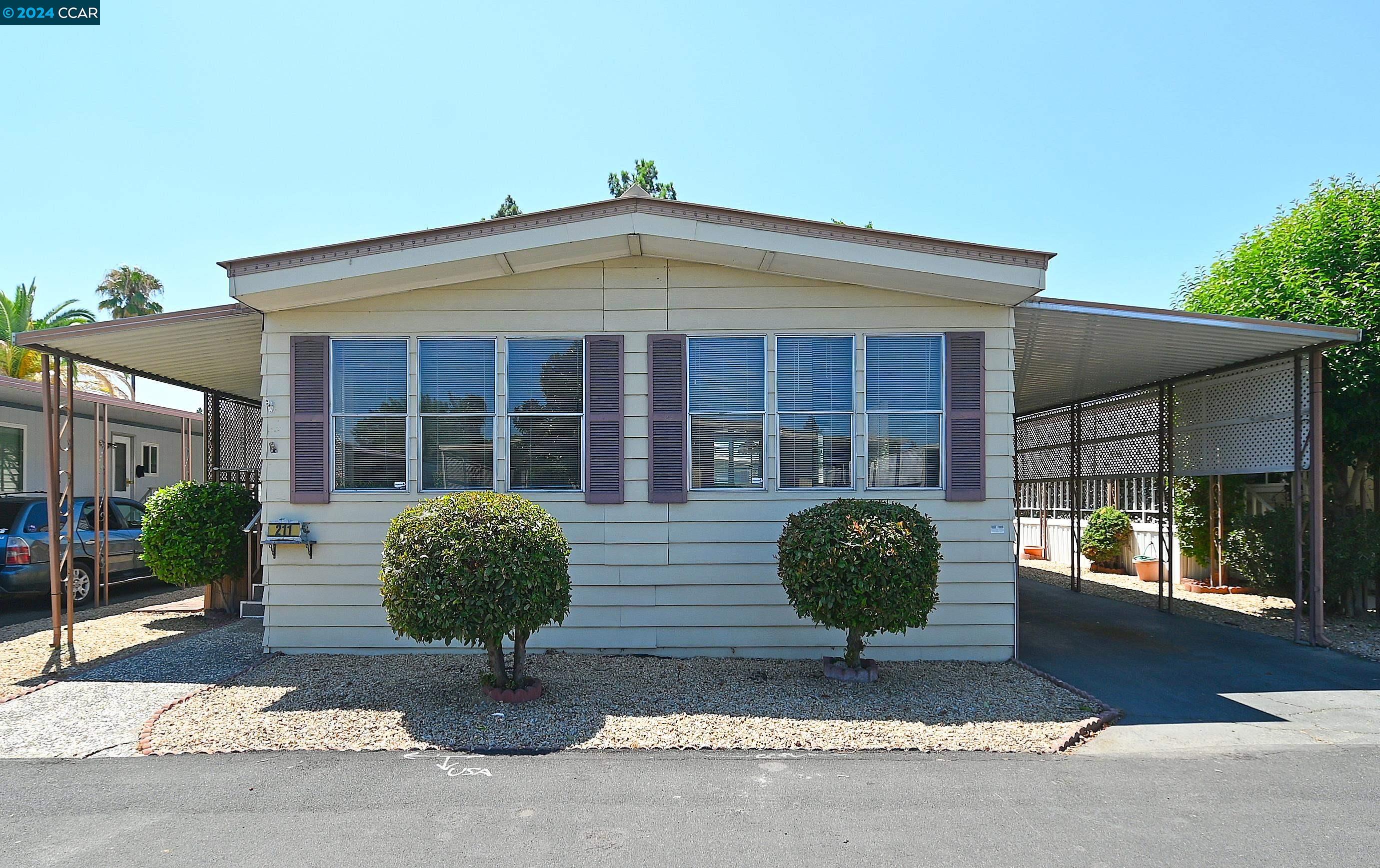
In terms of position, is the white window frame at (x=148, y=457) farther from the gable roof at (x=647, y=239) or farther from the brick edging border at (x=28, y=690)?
the gable roof at (x=647, y=239)

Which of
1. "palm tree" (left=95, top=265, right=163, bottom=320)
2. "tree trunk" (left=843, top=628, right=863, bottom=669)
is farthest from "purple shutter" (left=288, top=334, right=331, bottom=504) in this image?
"palm tree" (left=95, top=265, right=163, bottom=320)

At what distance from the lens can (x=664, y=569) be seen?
6.93 m

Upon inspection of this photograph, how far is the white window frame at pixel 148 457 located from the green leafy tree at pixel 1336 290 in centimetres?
1730

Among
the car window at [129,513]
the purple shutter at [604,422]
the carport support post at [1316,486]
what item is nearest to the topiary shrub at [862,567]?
the purple shutter at [604,422]

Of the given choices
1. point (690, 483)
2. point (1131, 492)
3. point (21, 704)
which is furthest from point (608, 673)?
point (1131, 492)

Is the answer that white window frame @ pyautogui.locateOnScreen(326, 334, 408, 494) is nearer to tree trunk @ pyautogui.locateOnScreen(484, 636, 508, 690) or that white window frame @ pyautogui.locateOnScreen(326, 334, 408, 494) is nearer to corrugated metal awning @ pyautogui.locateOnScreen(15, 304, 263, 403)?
corrugated metal awning @ pyautogui.locateOnScreen(15, 304, 263, 403)

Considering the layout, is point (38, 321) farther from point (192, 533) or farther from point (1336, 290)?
point (1336, 290)

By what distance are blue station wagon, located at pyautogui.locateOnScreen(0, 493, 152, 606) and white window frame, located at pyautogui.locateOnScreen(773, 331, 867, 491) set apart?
6.61 meters

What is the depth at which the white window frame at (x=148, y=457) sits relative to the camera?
1520 cm

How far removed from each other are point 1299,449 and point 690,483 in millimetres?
5779

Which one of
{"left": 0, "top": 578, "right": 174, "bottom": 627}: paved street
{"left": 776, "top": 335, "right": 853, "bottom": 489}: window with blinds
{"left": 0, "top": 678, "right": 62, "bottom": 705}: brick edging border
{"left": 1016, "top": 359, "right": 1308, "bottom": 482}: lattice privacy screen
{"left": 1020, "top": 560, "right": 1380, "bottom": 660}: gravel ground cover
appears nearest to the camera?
{"left": 0, "top": 678, "right": 62, "bottom": 705}: brick edging border

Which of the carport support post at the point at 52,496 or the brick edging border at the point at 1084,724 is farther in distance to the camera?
the carport support post at the point at 52,496

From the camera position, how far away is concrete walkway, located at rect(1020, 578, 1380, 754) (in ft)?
17.1

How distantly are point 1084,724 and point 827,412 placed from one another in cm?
297
